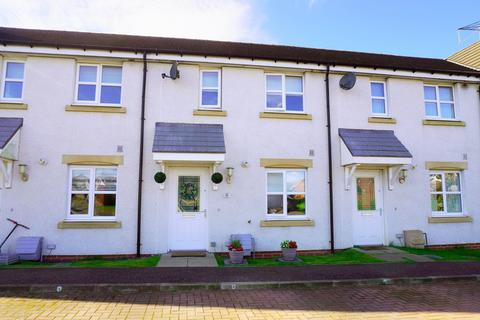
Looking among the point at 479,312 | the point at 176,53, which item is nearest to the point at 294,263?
the point at 479,312

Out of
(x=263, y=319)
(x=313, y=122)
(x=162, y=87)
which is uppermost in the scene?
(x=162, y=87)

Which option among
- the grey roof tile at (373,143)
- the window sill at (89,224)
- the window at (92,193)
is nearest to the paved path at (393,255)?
the grey roof tile at (373,143)

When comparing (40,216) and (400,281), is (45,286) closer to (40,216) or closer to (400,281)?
(40,216)

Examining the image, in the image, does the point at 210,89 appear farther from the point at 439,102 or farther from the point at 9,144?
the point at 439,102

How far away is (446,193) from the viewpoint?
11.3m

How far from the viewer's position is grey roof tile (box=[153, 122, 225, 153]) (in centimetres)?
906

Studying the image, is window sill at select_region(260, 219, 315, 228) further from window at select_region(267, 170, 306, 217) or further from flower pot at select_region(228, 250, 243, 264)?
flower pot at select_region(228, 250, 243, 264)

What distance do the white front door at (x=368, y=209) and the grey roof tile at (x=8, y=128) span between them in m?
9.79

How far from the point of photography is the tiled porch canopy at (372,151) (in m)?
9.84

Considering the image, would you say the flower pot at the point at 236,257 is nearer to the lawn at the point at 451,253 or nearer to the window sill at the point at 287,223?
the window sill at the point at 287,223

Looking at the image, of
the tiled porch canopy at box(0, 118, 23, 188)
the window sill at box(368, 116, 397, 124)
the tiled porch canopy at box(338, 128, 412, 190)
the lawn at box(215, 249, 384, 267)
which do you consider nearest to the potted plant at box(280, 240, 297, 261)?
the lawn at box(215, 249, 384, 267)

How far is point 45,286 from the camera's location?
20.5 feet

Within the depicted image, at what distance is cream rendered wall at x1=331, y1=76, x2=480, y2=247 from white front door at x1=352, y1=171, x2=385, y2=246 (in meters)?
0.19

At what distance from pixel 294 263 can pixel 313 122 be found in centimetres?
434
